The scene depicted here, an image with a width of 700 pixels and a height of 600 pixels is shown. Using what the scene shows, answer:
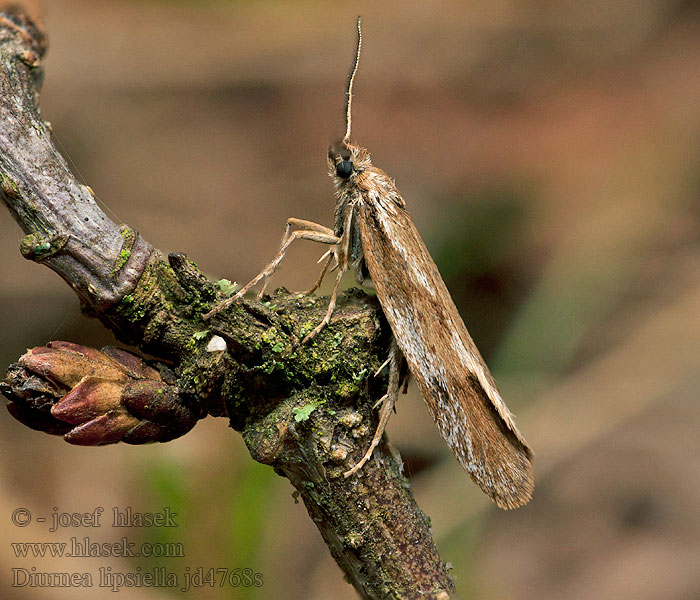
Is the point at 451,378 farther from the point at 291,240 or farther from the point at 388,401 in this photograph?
the point at 291,240

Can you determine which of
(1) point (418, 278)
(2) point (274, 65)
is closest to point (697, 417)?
(1) point (418, 278)

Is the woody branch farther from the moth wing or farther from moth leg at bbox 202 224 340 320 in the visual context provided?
the moth wing

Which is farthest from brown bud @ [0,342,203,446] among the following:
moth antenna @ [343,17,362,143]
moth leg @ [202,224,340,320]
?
moth antenna @ [343,17,362,143]

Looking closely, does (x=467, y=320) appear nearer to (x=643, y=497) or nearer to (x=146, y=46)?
(x=643, y=497)

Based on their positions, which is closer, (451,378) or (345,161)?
(451,378)

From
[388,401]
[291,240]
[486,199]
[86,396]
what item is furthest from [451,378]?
[486,199]

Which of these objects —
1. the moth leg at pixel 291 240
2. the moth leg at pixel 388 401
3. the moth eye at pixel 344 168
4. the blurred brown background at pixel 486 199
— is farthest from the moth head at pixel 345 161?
the blurred brown background at pixel 486 199
